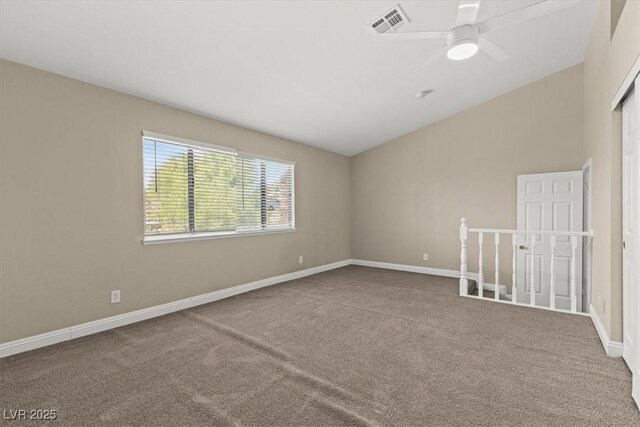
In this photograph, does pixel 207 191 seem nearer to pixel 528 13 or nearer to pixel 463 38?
pixel 463 38

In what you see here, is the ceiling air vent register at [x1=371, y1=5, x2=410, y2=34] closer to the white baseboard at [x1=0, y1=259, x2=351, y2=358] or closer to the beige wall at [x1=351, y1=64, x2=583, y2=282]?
the beige wall at [x1=351, y1=64, x2=583, y2=282]

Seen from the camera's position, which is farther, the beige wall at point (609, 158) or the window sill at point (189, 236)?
the window sill at point (189, 236)

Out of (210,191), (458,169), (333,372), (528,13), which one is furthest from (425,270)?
(528,13)

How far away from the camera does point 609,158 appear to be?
2535 mm

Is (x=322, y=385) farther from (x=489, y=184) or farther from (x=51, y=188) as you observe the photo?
(x=489, y=184)

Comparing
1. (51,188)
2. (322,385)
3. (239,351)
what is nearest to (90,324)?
(51,188)

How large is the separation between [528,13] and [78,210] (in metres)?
4.05

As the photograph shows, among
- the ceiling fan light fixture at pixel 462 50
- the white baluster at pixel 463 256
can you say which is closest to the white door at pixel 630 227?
the ceiling fan light fixture at pixel 462 50

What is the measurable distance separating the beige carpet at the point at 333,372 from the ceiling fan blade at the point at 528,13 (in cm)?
245

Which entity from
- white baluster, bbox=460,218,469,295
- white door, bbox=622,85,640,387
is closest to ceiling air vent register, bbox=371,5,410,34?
white door, bbox=622,85,640,387

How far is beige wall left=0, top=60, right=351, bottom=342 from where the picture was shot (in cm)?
254

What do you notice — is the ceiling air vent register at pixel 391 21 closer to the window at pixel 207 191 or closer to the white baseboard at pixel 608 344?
the window at pixel 207 191

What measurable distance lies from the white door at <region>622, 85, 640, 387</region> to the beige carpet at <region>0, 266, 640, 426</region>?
30 cm

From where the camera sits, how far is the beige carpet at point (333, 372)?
1.77 metres
